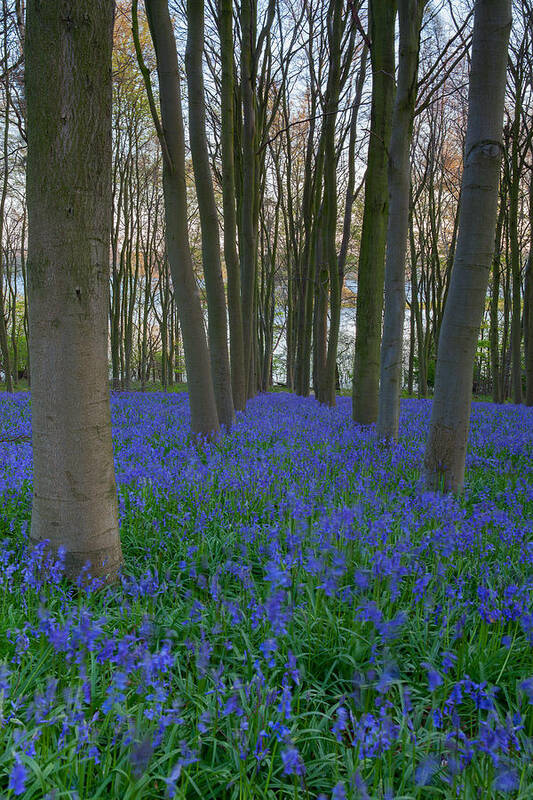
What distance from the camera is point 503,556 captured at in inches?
117

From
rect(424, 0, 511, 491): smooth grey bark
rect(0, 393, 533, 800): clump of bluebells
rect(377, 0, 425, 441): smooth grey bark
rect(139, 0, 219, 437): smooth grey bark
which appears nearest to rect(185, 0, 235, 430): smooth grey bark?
rect(139, 0, 219, 437): smooth grey bark

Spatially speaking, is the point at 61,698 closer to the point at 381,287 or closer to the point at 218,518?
the point at 218,518

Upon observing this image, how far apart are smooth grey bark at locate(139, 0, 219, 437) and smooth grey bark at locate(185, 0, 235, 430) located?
70 cm

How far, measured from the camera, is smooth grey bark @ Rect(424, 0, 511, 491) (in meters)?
3.85

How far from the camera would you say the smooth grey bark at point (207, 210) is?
20.6 feet

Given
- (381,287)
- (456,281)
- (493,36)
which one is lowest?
(456,281)

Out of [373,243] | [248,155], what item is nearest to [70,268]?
[373,243]

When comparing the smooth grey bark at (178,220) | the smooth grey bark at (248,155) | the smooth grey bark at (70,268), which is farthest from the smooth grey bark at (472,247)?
the smooth grey bark at (248,155)

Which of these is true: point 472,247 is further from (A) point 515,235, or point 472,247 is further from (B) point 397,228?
(A) point 515,235

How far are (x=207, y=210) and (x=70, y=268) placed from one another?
4.61 meters

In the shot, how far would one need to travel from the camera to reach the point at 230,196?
26.3ft

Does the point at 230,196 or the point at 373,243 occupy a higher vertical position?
the point at 230,196

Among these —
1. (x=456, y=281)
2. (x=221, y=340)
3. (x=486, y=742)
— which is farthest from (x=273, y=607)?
(x=221, y=340)

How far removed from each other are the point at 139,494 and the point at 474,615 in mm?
2509
